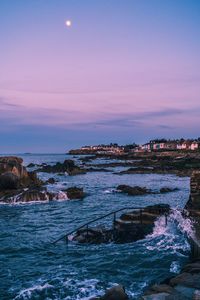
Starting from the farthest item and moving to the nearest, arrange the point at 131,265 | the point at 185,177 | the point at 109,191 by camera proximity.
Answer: the point at 185,177 → the point at 109,191 → the point at 131,265

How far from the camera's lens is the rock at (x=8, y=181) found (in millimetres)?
37188

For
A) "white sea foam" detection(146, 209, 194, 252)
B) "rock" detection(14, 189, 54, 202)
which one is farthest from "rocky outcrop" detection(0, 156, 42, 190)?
"white sea foam" detection(146, 209, 194, 252)

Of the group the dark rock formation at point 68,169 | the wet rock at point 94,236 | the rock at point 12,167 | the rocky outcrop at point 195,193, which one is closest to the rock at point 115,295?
the wet rock at point 94,236

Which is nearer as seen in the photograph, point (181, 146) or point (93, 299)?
point (93, 299)

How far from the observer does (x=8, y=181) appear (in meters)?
37.1

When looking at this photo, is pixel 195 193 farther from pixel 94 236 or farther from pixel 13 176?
pixel 13 176

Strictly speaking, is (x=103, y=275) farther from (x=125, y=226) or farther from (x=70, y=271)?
(x=125, y=226)

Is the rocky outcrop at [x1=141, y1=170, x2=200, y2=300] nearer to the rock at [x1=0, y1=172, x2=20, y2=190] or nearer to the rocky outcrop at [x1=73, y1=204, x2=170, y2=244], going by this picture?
the rocky outcrop at [x1=73, y1=204, x2=170, y2=244]

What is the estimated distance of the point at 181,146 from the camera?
18288cm

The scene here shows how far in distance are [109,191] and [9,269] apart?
26523mm

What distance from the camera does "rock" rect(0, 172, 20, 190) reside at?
37.2 meters

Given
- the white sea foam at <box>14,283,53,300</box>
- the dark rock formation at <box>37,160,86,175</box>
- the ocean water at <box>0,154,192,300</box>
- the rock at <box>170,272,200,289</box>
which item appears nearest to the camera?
the rock at <box>170,272,200,289</box>

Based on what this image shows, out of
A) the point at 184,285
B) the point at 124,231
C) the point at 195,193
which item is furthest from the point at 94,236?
the point at 184,285

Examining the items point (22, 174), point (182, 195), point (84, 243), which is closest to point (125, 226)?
point (84, 243)
